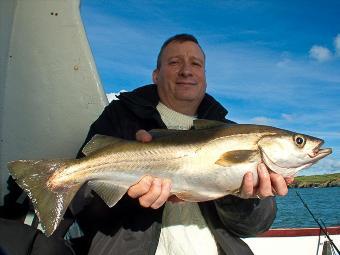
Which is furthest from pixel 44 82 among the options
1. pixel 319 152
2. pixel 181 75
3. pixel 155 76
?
pixel 319 152

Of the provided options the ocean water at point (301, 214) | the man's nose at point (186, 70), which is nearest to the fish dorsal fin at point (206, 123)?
the man's nose at point (186, 70)

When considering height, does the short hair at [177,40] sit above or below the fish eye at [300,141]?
above

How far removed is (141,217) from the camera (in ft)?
13.5

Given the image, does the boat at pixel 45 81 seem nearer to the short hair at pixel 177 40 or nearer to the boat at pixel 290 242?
the short hair at pixel 177 40

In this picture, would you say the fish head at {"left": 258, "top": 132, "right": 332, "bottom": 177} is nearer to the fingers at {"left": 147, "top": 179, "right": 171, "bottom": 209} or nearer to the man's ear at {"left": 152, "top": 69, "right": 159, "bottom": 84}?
the fingers at {"left": 147, "top": 179, "right": 171, "bottom": 209}

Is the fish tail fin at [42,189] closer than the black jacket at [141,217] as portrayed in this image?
Yes

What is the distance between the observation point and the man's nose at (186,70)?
4.95 m

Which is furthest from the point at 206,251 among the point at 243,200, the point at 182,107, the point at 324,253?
the point at 324,253

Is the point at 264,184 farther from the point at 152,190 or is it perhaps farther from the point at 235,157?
the point at 152,190

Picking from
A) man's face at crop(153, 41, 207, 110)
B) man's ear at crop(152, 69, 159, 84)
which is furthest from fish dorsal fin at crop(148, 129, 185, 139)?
man's ear at crop(152, 69, 159, 84)

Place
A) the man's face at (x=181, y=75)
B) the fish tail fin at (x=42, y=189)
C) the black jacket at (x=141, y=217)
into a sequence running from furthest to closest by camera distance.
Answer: the man's face at (x=181, y=75), the black jacket at (x=141, y=217), the fish tail fin at (x=42, y=189)

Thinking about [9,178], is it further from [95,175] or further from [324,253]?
[324,253]

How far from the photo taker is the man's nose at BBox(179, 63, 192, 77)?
4949 millimetres

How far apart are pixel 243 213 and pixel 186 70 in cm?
186
